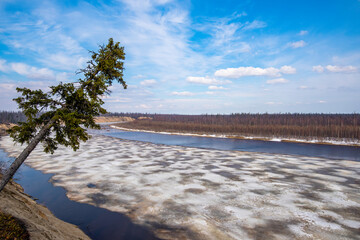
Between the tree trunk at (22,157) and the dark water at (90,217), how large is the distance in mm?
2747

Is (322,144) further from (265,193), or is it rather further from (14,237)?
(14,237)

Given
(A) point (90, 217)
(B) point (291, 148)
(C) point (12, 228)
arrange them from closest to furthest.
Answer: (C) point (12, 228) < (A) point (90, 217) < (B) point (291, 148)

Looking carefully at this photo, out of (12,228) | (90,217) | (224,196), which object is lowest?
(90,217)

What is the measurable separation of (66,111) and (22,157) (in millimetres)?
1662

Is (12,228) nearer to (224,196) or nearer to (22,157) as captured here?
(22,157)

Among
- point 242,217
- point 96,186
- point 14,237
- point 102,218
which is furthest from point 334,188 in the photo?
point 14,237

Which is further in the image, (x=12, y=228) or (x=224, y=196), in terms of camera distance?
(x=224, y=196)

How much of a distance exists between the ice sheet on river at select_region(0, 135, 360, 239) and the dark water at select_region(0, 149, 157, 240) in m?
0.39

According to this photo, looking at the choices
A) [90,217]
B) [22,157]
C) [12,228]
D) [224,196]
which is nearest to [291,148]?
[224,196]

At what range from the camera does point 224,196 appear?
30.2 ft

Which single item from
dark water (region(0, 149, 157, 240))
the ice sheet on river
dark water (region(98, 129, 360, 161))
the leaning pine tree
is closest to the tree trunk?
the leaning pine tree

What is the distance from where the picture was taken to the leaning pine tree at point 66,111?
18.6ft

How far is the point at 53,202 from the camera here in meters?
8.69

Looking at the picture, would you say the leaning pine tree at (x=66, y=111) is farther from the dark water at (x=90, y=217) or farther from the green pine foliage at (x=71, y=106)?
the dark water at (x=90, y=217)
